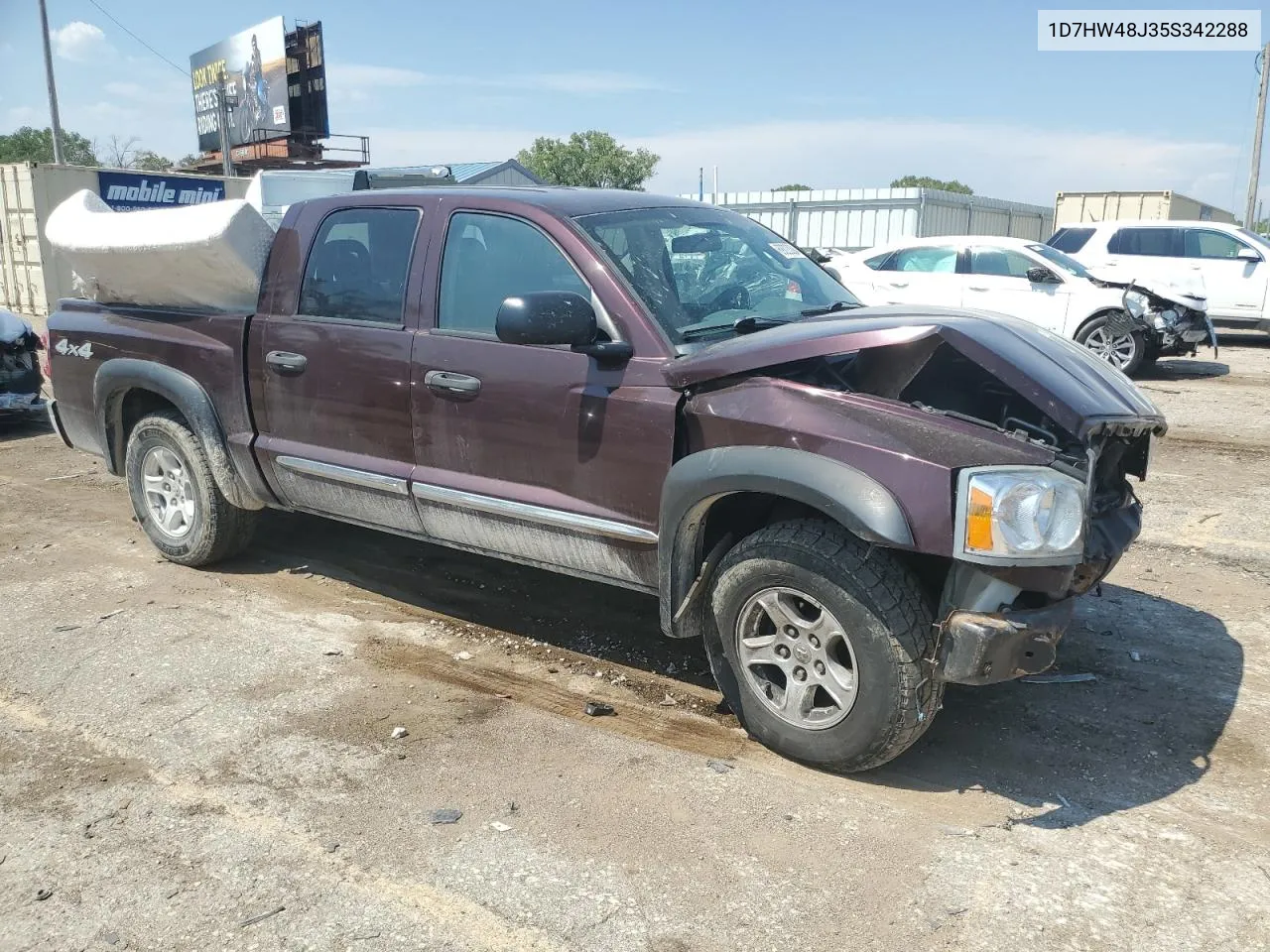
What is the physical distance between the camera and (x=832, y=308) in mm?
4266

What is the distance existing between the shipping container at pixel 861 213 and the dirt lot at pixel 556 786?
20515 millimetres

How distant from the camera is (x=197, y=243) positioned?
4.78m

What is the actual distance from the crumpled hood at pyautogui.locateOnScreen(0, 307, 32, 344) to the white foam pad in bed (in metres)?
4.08

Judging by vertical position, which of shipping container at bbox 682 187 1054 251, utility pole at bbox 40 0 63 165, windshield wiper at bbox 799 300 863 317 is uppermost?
utility pole at bbox 40 0 63 165

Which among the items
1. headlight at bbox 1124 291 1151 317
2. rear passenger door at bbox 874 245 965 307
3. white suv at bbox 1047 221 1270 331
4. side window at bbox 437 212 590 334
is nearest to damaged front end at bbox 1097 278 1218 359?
headlight at bbox 1124 291 1151 317

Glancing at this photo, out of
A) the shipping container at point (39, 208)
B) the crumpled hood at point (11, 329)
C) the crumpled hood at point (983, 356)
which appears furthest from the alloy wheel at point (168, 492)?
the shipping container at point (39, 208)

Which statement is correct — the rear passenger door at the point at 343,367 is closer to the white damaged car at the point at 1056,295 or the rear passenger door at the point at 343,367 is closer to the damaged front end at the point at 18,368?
the damaged front end at the point at 18,368

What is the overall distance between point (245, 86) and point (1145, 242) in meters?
39.4

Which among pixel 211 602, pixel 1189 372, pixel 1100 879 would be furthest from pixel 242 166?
pixel 1100 879

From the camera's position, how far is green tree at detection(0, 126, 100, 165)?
56.9 meters

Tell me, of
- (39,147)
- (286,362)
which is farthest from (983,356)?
(39,147)

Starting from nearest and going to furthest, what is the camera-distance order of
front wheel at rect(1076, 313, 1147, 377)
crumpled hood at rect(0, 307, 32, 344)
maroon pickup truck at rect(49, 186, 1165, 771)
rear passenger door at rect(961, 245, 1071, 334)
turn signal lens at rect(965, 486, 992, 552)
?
turn signal lens at rect(965, 486, 992, 552) → maroon pickup truck at rect(49, 186, 1165, 771) → crumpled hood at rect(0, 307, 32, 344) → front wheel at rect(1076, 313, 1147, 377) → rear passenger door at rect(961, 245, 1071, 334)

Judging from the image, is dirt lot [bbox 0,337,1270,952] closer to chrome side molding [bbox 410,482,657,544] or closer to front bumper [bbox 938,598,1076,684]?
front bumper [bbox 938,598,1076,684]

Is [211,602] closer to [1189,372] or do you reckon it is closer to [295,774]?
[295,774]
